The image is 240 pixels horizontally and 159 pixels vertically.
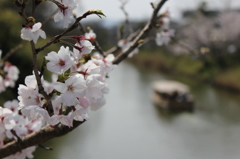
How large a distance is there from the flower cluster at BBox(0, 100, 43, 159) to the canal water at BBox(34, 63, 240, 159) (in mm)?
3890

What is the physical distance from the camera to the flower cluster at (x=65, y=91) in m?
0.62

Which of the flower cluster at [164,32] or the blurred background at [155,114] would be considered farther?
the blurred background at [155,114]

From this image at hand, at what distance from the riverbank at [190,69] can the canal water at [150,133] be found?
132cm

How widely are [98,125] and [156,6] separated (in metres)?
5.30

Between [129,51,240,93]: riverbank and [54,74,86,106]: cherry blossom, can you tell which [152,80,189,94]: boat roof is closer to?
[129,51,240,93]: riverbank

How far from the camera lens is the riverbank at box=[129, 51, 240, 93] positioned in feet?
34.0

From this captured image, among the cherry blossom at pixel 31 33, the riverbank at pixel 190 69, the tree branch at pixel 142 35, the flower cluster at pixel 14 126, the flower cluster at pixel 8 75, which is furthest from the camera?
the riverbank at pixel 190 69

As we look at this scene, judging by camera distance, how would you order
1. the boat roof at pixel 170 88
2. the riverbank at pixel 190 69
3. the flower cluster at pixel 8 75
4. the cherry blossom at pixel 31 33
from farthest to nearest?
the riverbank at pixel 190 69 → the boat roof at pixel 170 88 → the flower cluster at pixel 8 75 → the cherry blossom at pixel 31 33

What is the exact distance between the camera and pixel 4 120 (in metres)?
0.76

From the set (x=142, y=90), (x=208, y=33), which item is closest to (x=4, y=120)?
(x=142, y=90)

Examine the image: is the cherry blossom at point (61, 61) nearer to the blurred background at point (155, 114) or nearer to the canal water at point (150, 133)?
the blurred background at point (155, 114)

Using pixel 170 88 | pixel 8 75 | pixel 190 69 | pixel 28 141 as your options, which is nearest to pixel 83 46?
pixel 28 141

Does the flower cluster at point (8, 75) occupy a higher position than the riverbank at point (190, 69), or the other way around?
the riverbank at point (190, 69)

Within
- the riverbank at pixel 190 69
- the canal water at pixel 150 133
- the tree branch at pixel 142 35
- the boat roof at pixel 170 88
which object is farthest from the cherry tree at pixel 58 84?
the riverbank at pixel 190 69
